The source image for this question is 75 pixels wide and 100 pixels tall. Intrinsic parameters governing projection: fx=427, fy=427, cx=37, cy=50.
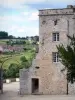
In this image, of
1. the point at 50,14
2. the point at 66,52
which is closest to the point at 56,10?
the point at 50,14

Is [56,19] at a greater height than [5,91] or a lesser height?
greater

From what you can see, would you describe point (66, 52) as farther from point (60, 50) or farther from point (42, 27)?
point (42, 27)

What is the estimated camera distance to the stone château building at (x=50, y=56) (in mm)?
47594

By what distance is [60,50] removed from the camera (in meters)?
37.6

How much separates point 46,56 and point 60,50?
1070 centimetres

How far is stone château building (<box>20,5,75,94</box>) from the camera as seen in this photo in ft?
156

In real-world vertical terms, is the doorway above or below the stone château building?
below

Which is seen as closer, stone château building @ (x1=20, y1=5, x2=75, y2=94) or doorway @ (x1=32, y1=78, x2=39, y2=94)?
stone château building @ (x1=20, y1=5, x2=75, y2=94)

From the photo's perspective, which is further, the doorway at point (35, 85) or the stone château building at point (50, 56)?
the doorway at point (35, 85)

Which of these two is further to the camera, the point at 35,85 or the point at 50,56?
the point at 35,85

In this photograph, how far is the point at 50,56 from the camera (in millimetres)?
48125

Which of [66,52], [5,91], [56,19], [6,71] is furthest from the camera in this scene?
[6,71]

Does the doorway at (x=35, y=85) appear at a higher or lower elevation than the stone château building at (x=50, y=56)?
lower

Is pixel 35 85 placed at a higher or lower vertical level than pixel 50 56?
lower
